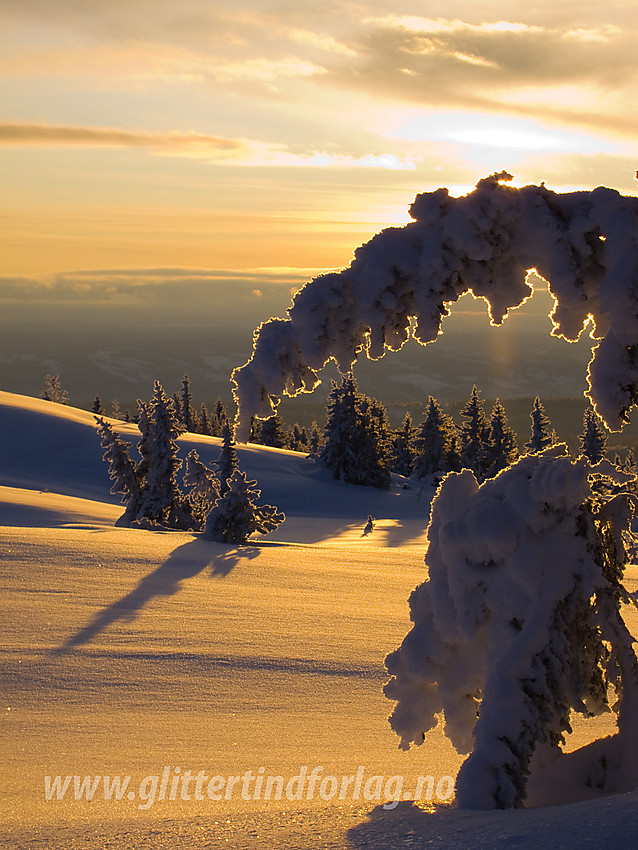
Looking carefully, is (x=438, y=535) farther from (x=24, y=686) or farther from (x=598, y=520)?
(x=24, y=686)

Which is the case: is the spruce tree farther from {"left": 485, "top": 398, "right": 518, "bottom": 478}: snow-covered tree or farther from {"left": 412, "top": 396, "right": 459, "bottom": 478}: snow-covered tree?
{"left": 485, "top": 398, "right": 518, "bottom": 478}: snow-covered tree

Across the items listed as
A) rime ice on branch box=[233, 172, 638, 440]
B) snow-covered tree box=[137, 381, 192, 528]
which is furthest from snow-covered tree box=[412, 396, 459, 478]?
rime ice on branch box=[233, 172, 638, 440]

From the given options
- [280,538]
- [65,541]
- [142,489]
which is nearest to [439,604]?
[65,541]

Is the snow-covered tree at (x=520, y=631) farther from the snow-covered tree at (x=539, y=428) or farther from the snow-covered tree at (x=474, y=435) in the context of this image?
the snow-covered tree at (x=474, y=435)

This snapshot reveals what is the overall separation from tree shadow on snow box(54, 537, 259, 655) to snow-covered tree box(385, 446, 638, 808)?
177 inches

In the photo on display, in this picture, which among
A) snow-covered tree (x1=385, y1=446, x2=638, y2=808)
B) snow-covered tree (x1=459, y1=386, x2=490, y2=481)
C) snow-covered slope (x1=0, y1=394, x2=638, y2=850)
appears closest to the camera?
snow-covered slope (x1=0, y1=394, x2=638, y2=850)

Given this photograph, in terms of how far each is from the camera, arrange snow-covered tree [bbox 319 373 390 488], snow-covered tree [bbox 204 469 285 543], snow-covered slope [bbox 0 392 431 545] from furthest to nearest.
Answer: snow-covered tree [bbox 319 373 390 488] → snow-covered slope [bbox 0 392 431 545] → snow-covered tree [bbox 204 469 285 543]

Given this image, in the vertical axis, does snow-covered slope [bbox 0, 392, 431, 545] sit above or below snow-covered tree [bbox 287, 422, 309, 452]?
above

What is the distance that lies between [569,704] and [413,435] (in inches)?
2576

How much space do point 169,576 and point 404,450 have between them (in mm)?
56441

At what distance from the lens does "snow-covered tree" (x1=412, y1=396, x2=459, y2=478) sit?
55.8 meters

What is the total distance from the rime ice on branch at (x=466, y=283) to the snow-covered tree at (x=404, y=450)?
62.2 m

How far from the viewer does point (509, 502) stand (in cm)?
430

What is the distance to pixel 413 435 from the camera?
226 ft
